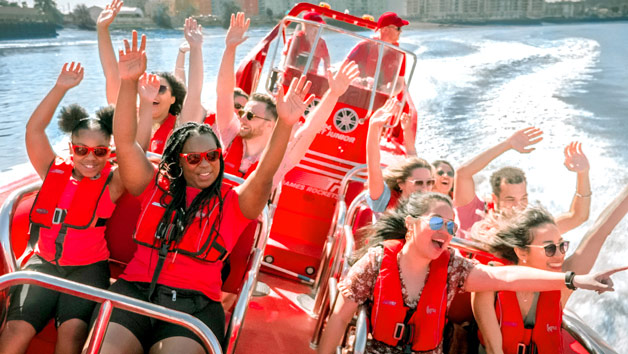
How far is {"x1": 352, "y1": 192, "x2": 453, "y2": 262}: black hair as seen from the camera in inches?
84.1

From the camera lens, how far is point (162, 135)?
3.40 m

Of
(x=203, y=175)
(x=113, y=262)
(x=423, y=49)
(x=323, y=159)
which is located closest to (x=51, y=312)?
(x=113, y=262)

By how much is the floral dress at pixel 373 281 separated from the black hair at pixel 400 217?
0.12 m

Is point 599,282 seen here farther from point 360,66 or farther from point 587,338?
point 360,66

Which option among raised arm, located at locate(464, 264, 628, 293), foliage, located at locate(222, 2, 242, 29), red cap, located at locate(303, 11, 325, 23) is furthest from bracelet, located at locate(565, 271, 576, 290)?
foliage, located at locate(222, 2, 242, 29)

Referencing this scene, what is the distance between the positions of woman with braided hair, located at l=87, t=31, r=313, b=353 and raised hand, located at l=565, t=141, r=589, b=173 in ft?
4.58

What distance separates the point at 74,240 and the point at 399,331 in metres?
1.20

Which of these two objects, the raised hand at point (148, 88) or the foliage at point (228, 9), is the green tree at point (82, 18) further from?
the raised hand at point (148, 88)

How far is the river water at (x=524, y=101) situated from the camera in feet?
22.2

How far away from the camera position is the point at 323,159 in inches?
164

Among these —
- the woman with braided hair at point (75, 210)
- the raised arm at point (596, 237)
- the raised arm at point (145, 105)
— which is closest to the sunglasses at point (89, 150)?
the woman with braided hair at point (75, 210)

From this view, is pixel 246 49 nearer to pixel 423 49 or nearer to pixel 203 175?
pixel 423 49

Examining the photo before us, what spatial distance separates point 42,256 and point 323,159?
222 centimetres

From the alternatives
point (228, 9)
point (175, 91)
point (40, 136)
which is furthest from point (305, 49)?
point (228, 9)
